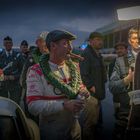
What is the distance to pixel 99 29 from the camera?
5.19 meters

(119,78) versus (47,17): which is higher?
(47,17)

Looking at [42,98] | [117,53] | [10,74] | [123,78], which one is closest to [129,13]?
[117,53]

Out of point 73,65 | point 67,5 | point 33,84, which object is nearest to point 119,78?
point 67,5

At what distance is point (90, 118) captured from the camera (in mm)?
5254

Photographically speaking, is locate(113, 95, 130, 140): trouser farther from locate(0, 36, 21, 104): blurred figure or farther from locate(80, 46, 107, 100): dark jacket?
locate(0, 36, 21, 104): blurred figure

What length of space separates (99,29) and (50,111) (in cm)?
207

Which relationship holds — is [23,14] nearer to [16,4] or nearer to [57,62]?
[16,4]

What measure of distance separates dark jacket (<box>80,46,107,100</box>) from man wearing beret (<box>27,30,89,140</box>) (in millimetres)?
1980


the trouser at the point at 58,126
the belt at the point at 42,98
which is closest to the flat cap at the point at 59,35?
the belt at the point at 42,98

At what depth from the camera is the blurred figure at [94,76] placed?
5348mm

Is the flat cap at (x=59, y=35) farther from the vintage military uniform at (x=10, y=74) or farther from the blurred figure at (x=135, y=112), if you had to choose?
the vintage military uniform at (x=10, y=74)

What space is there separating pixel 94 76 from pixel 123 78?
85 centimetres

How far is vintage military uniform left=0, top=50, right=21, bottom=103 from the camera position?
671 centimetres

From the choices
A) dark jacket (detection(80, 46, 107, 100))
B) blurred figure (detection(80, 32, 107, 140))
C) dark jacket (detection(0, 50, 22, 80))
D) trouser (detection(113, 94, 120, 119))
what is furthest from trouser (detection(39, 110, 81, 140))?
dark jacket (detection(0, 50, 22, 80))
